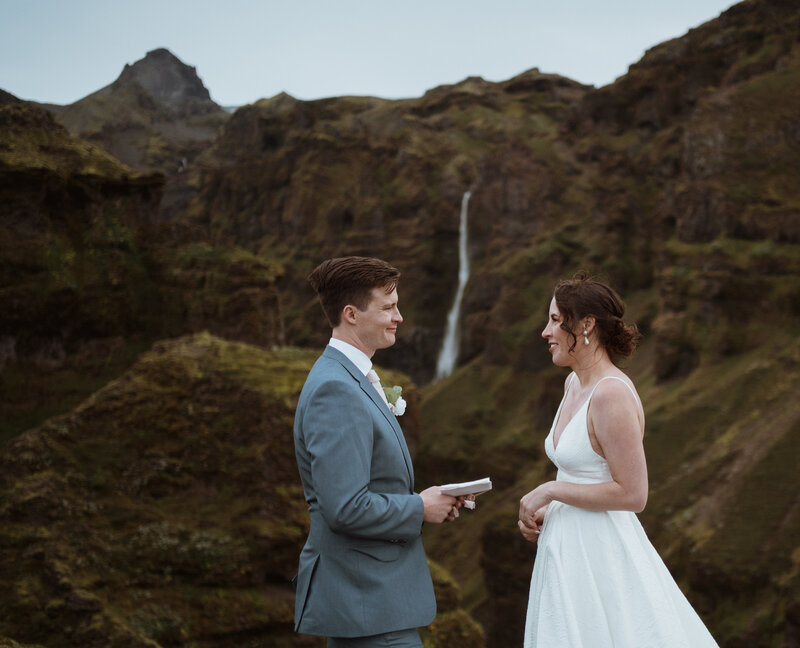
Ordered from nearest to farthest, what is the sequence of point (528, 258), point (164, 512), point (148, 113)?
point (164, 512) → point (148, 113) → point (528, 258)

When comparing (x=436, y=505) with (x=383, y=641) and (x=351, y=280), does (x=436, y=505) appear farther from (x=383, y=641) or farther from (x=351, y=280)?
(x=351, y=280)

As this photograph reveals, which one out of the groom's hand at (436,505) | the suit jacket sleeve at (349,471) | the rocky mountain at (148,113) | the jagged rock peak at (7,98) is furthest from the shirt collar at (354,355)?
the rocky mountain at (148,113)

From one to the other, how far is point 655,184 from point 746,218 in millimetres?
22267

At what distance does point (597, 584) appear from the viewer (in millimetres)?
4699

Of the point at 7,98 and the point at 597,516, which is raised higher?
the point at 7,98

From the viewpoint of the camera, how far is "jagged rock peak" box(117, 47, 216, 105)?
44.0 ft

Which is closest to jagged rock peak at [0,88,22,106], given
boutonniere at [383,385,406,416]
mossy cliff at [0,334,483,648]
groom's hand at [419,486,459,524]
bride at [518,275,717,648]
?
mossy cliff at [0,334,483,648]

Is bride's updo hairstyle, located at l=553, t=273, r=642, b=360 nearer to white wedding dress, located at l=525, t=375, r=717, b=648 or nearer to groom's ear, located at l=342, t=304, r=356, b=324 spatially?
white wedding dress, located at l=525, t=375, r=717, b=648

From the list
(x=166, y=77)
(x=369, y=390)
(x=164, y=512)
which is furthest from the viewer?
(x=166, y=77)

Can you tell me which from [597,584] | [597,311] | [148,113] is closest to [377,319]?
[597,311]

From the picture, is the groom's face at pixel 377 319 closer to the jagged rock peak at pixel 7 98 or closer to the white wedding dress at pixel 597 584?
→ the white wedding dress at pixel 597 584

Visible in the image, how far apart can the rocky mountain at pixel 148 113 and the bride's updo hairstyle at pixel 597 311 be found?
949cm

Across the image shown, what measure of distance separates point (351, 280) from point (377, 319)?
0.77 ft

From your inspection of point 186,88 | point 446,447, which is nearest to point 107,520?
point 186,88
